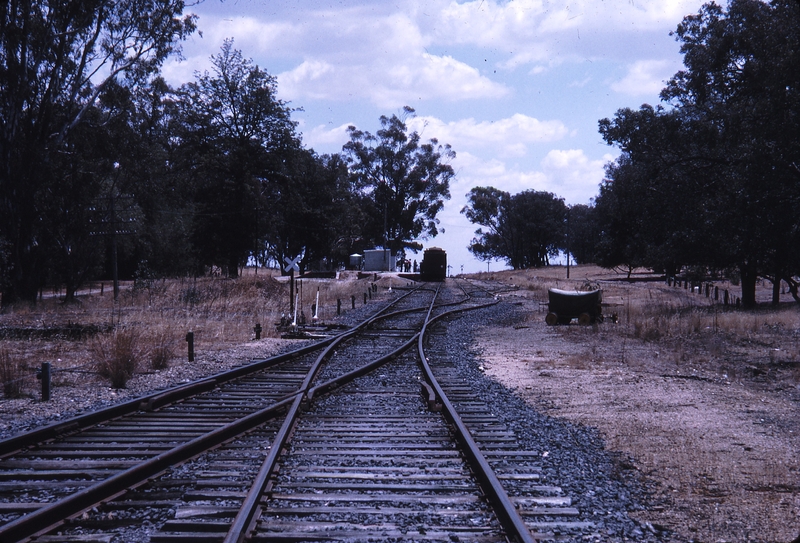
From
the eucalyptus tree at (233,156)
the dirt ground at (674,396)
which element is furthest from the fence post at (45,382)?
the eucalyptus tree at (233,156)

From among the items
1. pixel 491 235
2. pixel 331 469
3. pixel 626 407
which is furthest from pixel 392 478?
pixel 491 235

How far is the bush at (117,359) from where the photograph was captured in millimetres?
10320

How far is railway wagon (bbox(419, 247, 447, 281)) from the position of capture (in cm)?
6081

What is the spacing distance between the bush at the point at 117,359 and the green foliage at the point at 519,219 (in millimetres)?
92933

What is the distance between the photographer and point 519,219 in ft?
339

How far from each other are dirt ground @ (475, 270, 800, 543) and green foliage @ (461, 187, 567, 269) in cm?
8343

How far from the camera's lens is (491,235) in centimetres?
10988

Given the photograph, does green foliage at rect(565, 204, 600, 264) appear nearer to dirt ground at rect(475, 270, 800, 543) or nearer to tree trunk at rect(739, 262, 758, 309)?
tree trunk at rect(739, 262, 758, 309)

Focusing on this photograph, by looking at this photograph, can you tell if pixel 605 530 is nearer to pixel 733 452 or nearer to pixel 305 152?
pixel 733 452

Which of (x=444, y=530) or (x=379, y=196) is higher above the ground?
(x=379, y=196)

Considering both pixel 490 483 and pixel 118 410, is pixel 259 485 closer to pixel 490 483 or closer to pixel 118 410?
pixel 490 483

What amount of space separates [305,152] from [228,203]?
835 centimetres

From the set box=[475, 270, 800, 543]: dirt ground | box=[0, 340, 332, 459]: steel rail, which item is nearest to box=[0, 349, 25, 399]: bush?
box=[0, 340, 332, 459]: steel rail

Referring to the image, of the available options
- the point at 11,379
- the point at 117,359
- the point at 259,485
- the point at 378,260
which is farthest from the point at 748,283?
the point at 378,260
